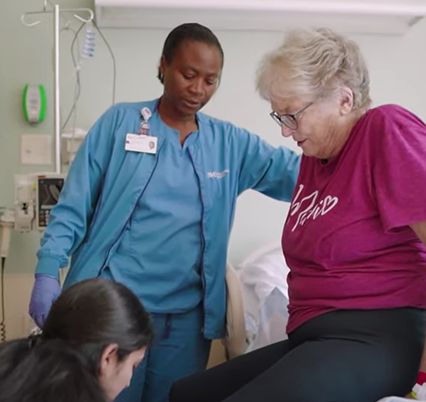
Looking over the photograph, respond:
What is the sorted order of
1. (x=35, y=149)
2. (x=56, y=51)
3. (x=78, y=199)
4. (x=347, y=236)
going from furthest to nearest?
(x=35, y=149), (x=56, y=51), (x=78, y=199), (x=347, y=236)

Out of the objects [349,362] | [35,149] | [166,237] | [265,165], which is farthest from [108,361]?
[35,149]

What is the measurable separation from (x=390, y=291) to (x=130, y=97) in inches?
72.0

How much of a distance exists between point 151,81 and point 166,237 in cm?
122

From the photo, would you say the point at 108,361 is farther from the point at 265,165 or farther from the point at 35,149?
the point at 35,149

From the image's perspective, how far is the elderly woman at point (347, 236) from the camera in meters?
1.10

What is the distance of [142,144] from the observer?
1.68 m

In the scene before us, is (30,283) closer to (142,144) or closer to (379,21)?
(142,144)

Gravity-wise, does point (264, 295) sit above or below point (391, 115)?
below

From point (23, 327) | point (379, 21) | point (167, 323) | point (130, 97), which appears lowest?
point (23, 327)

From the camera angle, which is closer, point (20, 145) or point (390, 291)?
point (390, 291)

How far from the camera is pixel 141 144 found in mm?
1682

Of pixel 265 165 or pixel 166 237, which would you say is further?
pixel 265 165

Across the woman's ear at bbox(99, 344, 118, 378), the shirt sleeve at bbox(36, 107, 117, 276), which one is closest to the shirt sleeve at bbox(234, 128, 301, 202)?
the shirt sleeve at bbox(36, 107, 117, 276)

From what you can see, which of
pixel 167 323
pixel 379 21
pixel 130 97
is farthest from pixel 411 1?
pixel 167 323
